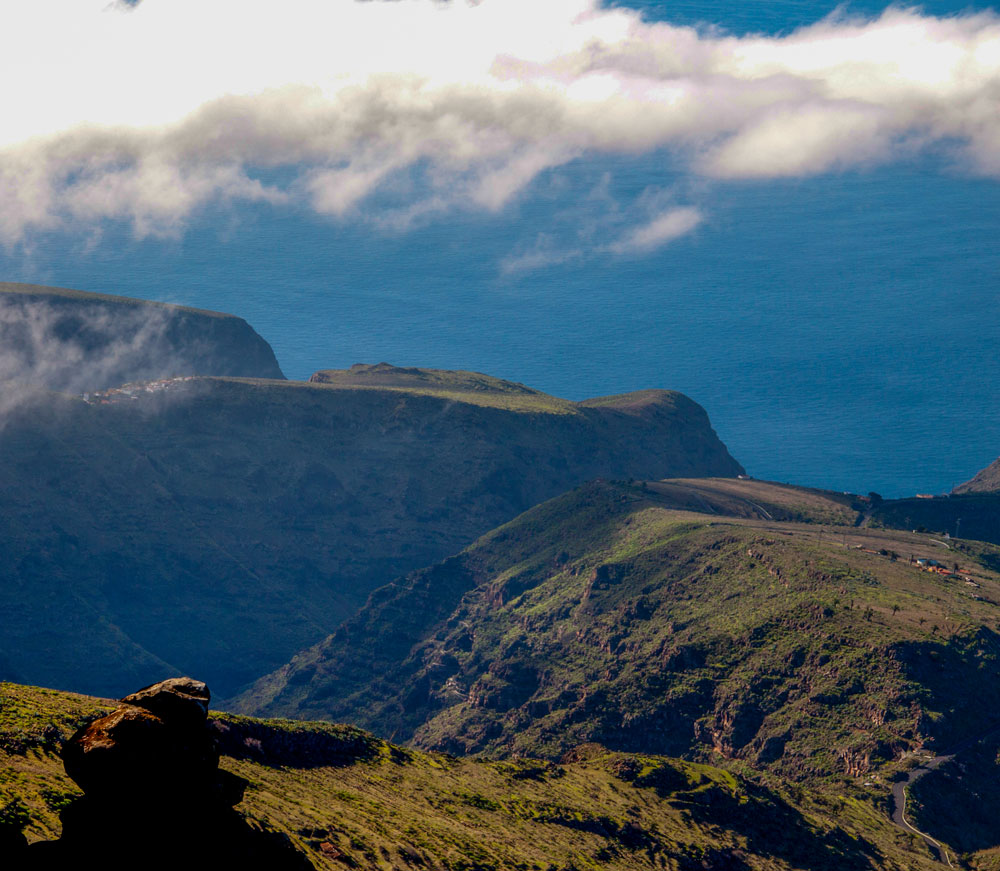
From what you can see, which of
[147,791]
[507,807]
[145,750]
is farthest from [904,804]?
[145,750]

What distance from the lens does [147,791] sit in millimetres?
61000

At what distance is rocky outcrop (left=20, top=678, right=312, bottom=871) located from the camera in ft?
198

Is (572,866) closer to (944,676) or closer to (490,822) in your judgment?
(490,822)

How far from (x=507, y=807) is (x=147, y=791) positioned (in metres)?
79.7

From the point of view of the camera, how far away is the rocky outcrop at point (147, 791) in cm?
6044

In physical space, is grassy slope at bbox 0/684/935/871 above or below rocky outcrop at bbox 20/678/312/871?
below

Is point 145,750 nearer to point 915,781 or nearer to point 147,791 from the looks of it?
point 147,791

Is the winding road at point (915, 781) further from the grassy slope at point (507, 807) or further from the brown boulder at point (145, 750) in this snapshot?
the brown boulder at point (145, 750)

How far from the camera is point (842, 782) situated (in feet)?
570

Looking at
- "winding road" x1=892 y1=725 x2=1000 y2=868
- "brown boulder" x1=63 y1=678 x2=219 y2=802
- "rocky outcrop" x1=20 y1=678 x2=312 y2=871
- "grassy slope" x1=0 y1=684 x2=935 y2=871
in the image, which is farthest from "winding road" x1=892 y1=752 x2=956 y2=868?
"brown boulder" x1=63 y1=678 x2=219 y2=802

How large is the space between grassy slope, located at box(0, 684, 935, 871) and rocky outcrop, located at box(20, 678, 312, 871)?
71.3 feet

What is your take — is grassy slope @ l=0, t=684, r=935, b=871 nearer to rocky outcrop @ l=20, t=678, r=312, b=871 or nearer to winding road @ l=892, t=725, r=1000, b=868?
winding road @ l=892, t=725, r=1000, b=868

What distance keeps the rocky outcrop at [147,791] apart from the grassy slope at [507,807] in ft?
71.3

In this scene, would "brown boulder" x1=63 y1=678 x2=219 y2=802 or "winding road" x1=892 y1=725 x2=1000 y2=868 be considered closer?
"brown boulder" x1=63 y1=678 x2=219 y2=802
